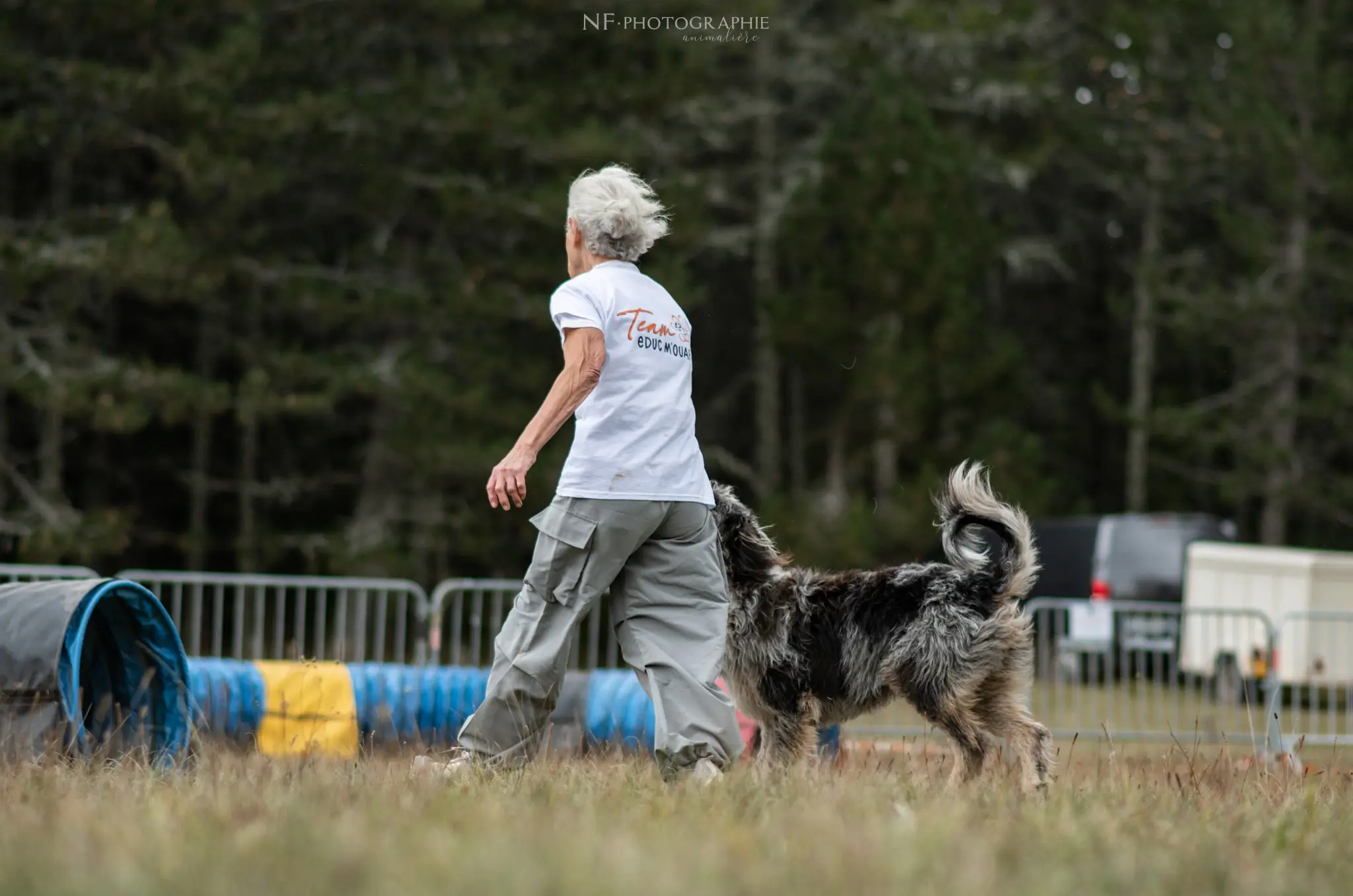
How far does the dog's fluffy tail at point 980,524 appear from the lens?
5.49 m

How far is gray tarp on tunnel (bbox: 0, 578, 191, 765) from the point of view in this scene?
5.02 metres

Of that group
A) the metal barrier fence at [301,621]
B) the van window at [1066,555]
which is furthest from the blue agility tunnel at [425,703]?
the van window at [1066,555]

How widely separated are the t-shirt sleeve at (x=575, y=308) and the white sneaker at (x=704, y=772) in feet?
4.37

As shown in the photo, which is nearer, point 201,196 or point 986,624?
point 986,624

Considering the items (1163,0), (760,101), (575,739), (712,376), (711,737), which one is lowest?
(575,739)

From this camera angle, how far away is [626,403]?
15.4ft

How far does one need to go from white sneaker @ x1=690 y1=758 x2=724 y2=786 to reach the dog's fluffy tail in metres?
1.43

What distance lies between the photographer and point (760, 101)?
2241 centimetres

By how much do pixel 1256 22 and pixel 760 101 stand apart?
6.77m

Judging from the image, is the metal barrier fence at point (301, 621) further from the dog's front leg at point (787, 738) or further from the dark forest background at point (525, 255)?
the dog's front leg at point (787, 738)

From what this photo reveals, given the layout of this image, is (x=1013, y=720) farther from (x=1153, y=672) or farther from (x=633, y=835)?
(x=1153, y=672)

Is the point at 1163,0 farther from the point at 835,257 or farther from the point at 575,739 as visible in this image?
the point at 575,739

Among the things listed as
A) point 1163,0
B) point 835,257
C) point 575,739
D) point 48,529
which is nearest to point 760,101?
point 835,257

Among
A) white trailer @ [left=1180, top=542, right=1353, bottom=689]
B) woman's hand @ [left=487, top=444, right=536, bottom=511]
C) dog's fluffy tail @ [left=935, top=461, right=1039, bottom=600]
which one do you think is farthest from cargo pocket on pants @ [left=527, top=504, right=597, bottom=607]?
white trailer @ [left=1180, top=542, right=1353, bottom=689]
